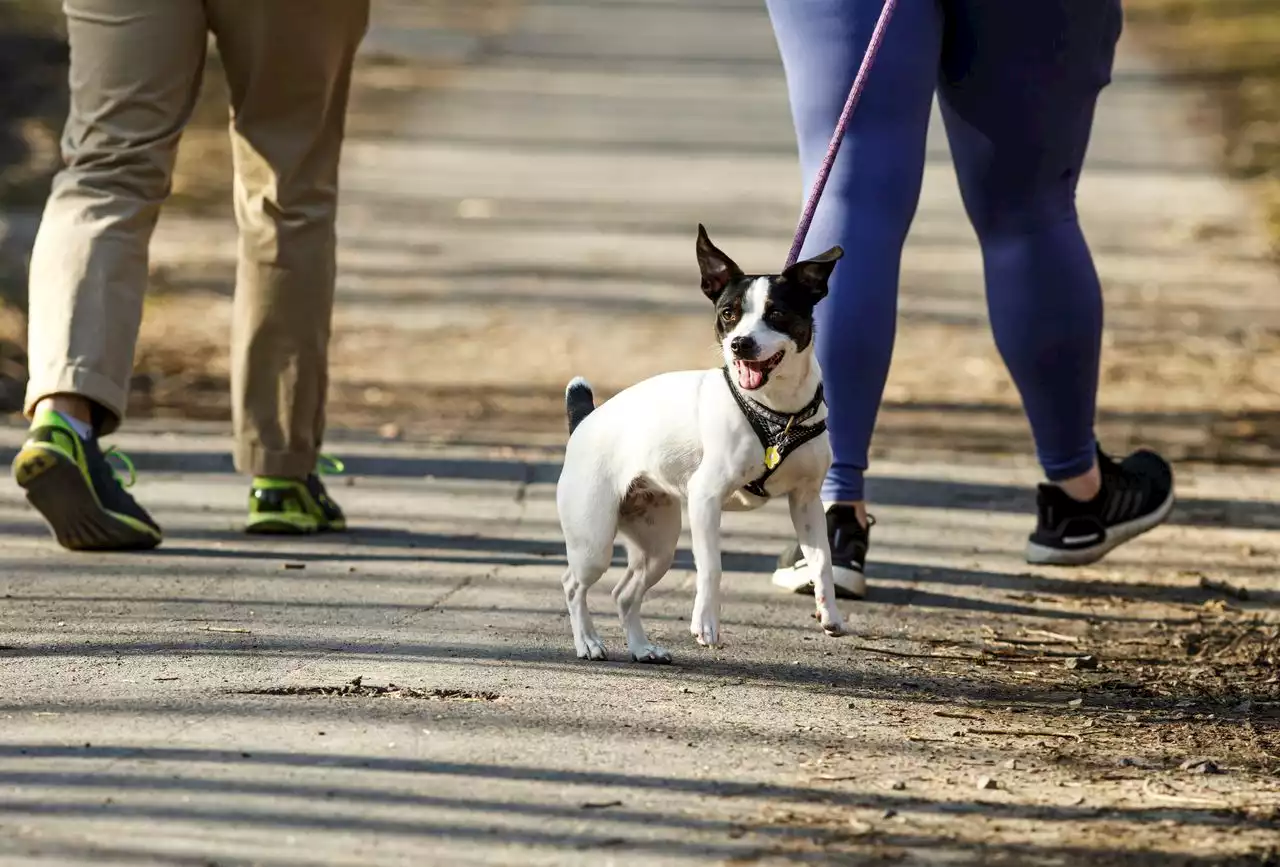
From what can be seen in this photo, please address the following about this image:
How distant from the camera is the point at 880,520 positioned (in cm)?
561

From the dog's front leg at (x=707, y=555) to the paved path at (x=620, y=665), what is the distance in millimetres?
132

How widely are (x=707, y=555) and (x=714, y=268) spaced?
527mm

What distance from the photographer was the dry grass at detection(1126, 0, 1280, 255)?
13289mm

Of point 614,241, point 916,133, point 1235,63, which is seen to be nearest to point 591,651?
point 916,133

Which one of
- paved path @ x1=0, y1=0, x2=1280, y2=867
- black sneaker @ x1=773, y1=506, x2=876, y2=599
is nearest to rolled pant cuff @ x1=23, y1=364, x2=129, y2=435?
paved path @ x1=0, y1=0, x2=1280, y2=867

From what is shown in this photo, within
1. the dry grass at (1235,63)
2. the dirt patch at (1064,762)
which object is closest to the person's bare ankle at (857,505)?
the dirt patch at (1064,762)

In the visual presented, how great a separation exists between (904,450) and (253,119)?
A: 263 centimetres

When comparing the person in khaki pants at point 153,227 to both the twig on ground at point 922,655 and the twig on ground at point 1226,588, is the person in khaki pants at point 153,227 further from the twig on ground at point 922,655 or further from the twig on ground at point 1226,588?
the twig on ground at point 1226,588

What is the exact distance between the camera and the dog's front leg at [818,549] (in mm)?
3689

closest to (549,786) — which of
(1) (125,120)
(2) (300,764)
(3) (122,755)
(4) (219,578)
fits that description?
(2) (300,764)

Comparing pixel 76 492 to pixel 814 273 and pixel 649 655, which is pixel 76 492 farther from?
pixel 814 273

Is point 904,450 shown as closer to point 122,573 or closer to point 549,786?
point 122,573

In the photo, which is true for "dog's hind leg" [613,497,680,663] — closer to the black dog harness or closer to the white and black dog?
the white and black dog

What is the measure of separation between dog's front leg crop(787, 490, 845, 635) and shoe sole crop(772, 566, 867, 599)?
0.73m
